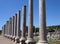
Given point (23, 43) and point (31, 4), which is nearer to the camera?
point (31, 4)

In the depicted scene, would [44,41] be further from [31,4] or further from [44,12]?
[31,4]

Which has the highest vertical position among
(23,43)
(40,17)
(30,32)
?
(40,17)

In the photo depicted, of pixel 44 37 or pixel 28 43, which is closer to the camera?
pixel 44 37

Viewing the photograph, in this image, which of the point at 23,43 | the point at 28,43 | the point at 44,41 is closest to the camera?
the point at 44,41

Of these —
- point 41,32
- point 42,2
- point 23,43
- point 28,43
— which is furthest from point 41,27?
point 23,43

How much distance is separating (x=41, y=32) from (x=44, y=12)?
1596 millimetres

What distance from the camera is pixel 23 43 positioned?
71.4 feet

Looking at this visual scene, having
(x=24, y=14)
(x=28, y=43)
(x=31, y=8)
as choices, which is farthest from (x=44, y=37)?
(x=24, y=14)

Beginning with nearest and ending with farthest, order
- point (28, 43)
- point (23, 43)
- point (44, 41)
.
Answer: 1. point (44, 41)
2. point (28, 43)
3. point (23, 43)

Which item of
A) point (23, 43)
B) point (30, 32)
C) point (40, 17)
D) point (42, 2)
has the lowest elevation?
point (23, 43)

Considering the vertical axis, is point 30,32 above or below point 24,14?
below

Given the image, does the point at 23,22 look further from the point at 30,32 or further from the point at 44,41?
the point at 44,41

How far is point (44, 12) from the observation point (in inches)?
559

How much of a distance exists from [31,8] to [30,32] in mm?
2492
